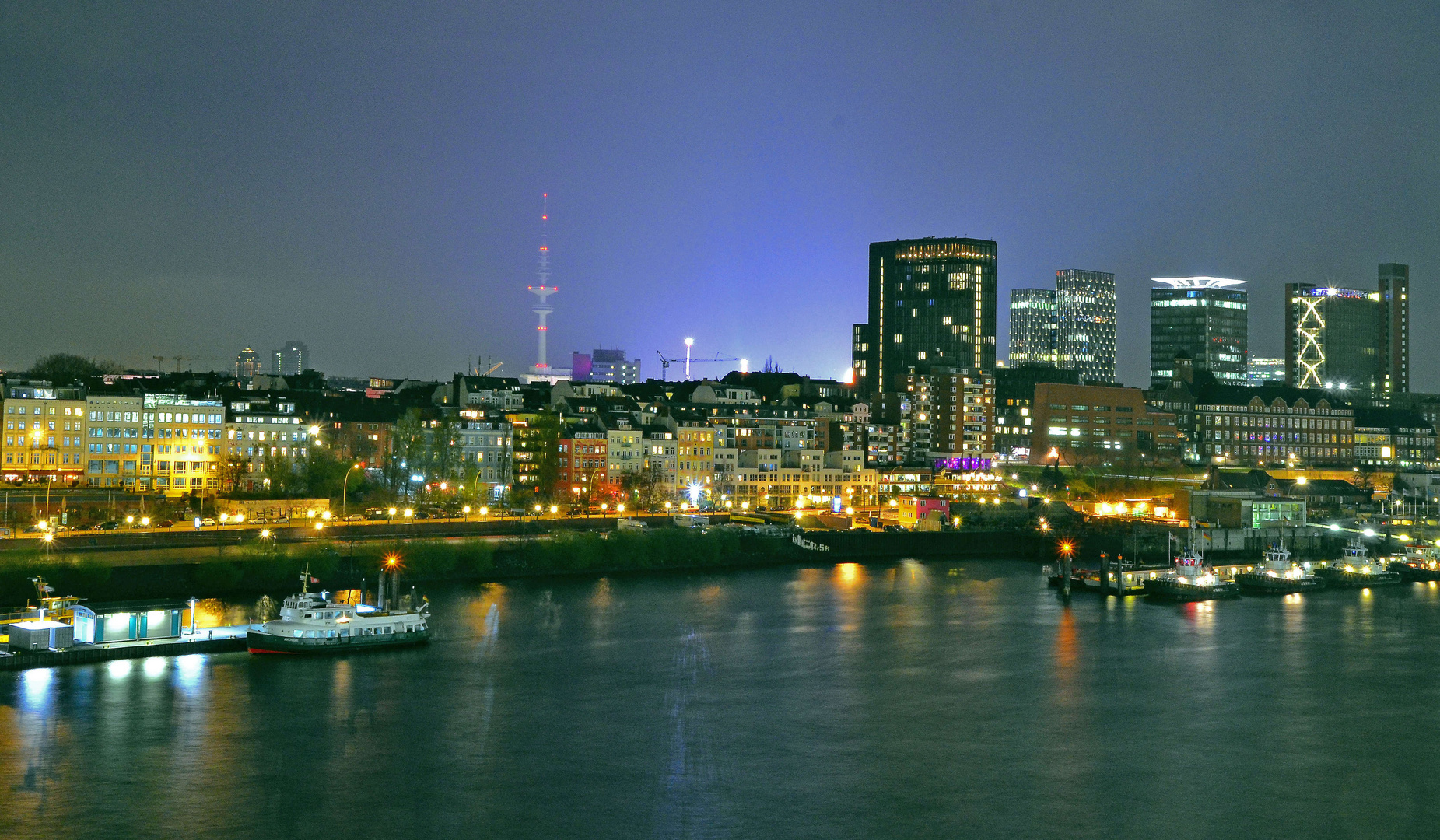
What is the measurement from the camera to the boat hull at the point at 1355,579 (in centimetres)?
3703

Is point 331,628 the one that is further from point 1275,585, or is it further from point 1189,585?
point 1275,585

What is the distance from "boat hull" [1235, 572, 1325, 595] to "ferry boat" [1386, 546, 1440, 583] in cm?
392

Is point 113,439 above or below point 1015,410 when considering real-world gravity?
below

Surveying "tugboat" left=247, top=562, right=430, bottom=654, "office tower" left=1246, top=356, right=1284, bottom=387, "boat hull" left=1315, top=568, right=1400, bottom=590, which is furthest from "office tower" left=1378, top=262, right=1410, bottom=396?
"tugboat" left=247, top=562, right=430, bottom=654

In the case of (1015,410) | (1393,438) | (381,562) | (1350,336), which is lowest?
(381,562)

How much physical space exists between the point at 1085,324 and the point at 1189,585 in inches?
3795

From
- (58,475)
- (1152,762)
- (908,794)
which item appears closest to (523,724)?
(908,794)

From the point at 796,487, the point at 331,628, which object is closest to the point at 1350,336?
the point at 796,487

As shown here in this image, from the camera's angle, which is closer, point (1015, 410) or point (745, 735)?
point (745, 735)

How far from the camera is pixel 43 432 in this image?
46.1 m

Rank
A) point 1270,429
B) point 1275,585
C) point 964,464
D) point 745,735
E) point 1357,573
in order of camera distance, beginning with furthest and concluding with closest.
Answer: point 1270,429, point 964,464, point 1357,573, point 1275,585, point 745,735

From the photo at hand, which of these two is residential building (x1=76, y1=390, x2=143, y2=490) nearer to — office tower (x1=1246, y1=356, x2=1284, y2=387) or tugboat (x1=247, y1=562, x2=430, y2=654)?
tugboat (x1=247, y1=562, x2=430, y2=654)

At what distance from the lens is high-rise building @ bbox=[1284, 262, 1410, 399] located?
110 m

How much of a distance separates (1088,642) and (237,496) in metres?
26.9
